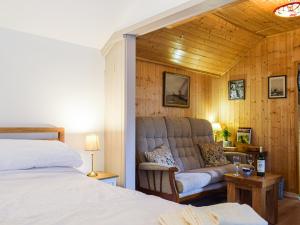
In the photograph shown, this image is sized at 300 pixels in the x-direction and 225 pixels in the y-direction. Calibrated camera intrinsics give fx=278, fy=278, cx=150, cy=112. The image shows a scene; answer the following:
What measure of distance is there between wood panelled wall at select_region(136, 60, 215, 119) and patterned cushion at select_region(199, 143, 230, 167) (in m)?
0.80

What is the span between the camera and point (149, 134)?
370cm

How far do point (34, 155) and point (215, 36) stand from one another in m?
3.00

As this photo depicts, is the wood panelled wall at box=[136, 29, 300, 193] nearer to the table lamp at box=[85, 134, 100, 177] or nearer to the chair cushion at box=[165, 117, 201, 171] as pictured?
the chair cushion at box=[165, 117, 201, 171]

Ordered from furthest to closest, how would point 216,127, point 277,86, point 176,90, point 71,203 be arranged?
point 216,127 < point 176,90 < point 277,86 < point 71,203

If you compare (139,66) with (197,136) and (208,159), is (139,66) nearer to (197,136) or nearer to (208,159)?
(197,136)

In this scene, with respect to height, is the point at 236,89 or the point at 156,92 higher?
the point at 236,89

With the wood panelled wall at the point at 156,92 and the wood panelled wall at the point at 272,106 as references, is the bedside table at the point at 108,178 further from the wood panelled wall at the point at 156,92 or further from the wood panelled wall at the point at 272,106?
the wood panelled wall at the point at 272,106

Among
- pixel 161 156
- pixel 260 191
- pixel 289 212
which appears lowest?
pixel 289 212

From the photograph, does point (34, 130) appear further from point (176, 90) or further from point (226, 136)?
point (226, 136)

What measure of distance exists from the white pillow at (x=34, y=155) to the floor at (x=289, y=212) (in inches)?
95.1

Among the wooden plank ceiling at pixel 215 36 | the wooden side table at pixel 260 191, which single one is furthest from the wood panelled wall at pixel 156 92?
the wooden side table at pixel 260 191

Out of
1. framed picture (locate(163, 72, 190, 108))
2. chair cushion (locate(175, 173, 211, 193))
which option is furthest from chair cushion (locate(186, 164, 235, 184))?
framed picture (locate(163, 72, 190, 108))

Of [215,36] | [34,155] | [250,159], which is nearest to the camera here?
[34,155]

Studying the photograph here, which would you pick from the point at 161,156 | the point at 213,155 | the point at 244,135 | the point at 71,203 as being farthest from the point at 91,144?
the point at 244,135
